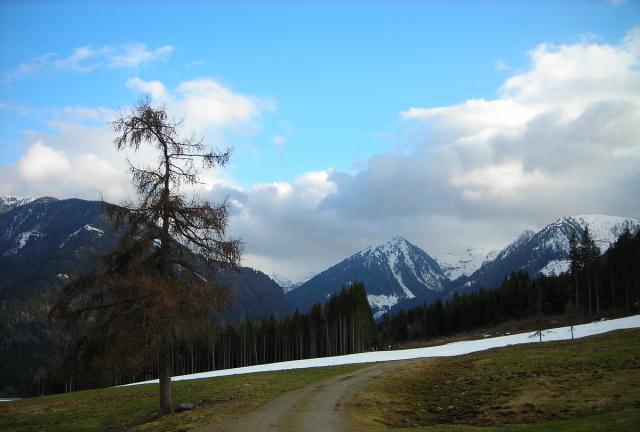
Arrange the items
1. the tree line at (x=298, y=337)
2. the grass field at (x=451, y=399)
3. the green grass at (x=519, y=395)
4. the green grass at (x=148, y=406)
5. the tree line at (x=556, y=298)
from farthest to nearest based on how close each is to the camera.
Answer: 1. the tree line at (x=298, y=337)
2. the tree line at (x=556, y=298)
3. the green grass at (x=148, y=406)
4. the grass field at (x=451, y=399)
5. the green grass at (x=519, y=395)

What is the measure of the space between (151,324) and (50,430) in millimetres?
10343

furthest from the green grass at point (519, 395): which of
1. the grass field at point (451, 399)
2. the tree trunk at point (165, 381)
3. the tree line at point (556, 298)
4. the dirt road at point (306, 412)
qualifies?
the tree line at point (556, 298)

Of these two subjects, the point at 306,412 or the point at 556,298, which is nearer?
the point at 306,412

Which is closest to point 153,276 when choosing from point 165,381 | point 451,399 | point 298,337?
point 165,381

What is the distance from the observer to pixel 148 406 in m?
28.5

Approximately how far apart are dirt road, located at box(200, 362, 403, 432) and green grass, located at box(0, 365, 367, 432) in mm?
1278

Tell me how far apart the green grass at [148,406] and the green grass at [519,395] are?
586 centimetres

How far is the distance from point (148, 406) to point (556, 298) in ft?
324

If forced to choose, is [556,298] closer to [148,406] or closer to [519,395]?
[519,395]

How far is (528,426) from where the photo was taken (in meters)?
16.1

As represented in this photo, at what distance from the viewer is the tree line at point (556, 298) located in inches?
3300

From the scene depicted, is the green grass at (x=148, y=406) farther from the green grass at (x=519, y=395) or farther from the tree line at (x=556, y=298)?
the tree line at (x=556, y=298)

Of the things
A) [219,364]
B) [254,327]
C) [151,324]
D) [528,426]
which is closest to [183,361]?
[219,364]

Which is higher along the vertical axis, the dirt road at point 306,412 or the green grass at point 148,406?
the dirt road at point 306,412
